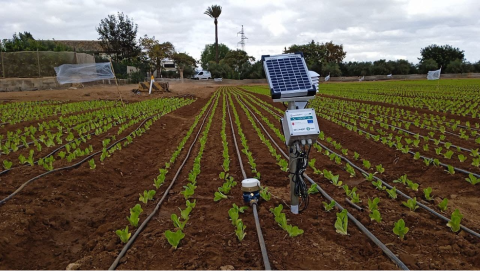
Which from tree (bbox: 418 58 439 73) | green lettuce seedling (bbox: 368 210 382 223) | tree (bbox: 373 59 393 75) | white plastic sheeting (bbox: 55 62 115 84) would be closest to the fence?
white plastic sheeting (bbox: 55 62 115 84)

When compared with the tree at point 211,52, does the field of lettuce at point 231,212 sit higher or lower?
lower

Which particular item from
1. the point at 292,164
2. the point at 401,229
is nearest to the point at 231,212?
the point at 292,164

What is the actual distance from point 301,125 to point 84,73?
52.4 feet

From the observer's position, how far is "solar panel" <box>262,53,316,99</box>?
11.1 feet

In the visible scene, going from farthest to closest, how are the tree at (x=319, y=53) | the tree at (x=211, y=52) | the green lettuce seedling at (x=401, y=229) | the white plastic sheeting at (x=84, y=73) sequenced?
the tree at (x=211, y=52)
the tree at (x=319, y=53)
the white plastic sheeting at (x=84, y=73)
the green lettuce seedling at (x=401, y=229)

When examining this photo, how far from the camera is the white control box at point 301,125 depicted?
3.33 meters

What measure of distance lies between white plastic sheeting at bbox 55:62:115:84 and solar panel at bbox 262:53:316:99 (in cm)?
1469

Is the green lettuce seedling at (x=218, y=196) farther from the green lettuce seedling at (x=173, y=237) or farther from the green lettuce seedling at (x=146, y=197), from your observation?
the green lettuce seedling at (x=173, y=237)

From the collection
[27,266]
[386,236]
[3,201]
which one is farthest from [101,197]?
[386,236]

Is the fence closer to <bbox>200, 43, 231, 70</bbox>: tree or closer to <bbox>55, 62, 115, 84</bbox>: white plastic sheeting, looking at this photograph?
<bbox>55, 62, 115, 84</bbox>: white plastic sheeting

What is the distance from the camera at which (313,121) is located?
3377 millimetres

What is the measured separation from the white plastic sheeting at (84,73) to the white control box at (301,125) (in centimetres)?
1513

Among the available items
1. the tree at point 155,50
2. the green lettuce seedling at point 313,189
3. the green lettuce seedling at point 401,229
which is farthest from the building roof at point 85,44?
the green lettuce seedling at point 401,229

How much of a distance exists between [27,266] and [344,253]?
3.27m
